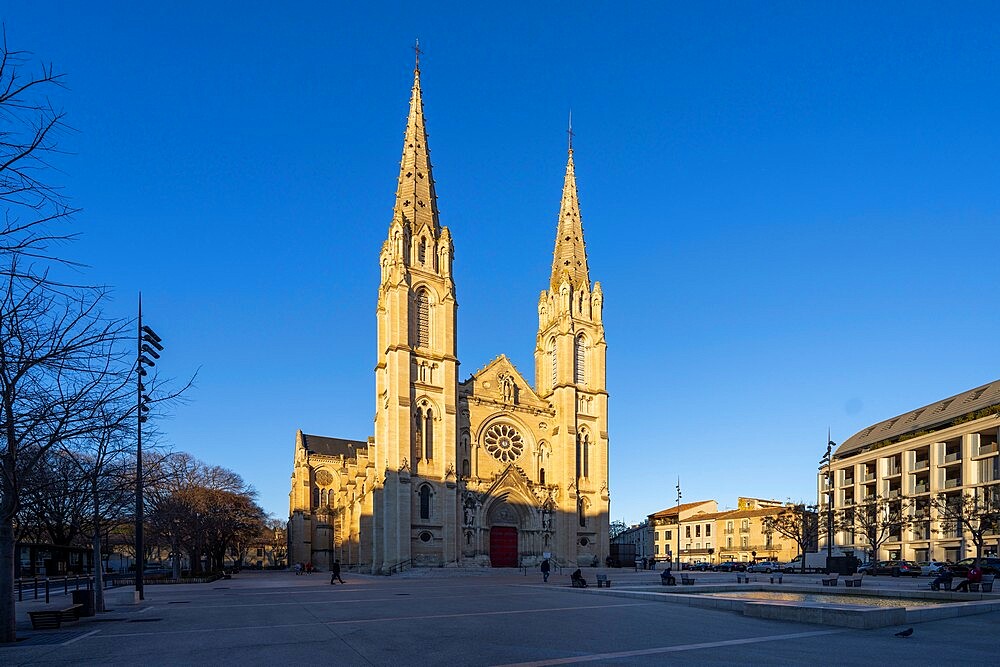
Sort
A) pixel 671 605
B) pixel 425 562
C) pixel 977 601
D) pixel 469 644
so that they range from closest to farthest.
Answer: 1. pixel 469 644
2. pixel 977 601
3. pixel 671 605
4. pixel 425 562

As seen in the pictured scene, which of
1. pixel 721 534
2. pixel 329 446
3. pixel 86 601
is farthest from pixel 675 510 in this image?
pixel 86 601

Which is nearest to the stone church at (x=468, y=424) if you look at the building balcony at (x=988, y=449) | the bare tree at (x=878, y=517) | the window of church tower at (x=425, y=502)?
the window of church tower at (x=425, y=502)

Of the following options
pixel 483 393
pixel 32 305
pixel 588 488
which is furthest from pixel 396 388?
pixel 32 305

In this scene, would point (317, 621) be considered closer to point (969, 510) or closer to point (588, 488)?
point (588, 488)

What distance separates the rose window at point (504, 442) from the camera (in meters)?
59.8

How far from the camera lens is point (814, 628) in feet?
53.0

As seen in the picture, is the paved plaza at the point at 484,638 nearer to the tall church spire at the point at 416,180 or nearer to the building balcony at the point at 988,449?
the tall church spire at the point at 416,180

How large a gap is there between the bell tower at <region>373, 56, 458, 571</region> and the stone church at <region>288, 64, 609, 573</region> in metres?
0.09

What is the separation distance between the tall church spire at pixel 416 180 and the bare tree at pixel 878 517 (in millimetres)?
45269

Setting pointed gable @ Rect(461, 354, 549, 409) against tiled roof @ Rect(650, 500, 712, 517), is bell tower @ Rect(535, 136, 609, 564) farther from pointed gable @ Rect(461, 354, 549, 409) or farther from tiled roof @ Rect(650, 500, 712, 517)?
tiled roof @ Rect(650, 500, 712, 517)

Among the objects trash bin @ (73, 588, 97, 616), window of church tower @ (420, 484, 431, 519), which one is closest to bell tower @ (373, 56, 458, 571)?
window of church tower @ (420, 484, 431, 519)

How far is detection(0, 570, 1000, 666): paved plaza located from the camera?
39.9ft

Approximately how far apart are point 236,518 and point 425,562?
18.2m

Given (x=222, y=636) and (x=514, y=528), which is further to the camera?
(x=514, y=528)
